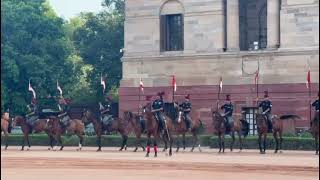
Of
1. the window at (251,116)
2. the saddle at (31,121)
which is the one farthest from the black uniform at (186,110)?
the window at (251,116)

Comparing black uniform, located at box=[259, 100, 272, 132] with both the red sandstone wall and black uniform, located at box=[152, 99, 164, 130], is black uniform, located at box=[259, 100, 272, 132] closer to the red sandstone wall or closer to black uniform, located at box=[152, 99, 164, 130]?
black uniform, located at box=[152, 99, 164, 130]

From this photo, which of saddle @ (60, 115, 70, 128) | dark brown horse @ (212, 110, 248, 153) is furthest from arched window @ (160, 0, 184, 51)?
dark brown horse @ (212, 110, 248, 153)

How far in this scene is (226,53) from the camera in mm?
51844

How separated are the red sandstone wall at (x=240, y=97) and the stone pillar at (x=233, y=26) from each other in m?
2.85

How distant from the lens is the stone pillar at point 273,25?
50719mm

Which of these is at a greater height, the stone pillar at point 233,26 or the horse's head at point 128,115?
the stone pillar at point 233,26

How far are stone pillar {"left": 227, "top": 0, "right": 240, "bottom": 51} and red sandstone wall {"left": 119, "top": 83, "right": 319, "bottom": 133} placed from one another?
9.34 ft

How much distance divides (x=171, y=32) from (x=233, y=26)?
5.13m

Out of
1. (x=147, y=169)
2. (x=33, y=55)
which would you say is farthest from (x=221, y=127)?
(x=33, y=55)

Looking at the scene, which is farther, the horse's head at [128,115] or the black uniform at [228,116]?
the horse's head at [128,115]

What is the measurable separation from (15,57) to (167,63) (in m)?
13.0

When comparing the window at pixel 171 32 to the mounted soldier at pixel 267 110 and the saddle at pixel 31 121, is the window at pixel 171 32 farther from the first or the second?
the mounted soldier at pixel 267 110

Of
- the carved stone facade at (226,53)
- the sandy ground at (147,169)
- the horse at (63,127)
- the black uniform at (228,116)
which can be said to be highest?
the carved stone facade at (226,53)

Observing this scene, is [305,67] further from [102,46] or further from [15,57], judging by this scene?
[102,46]
